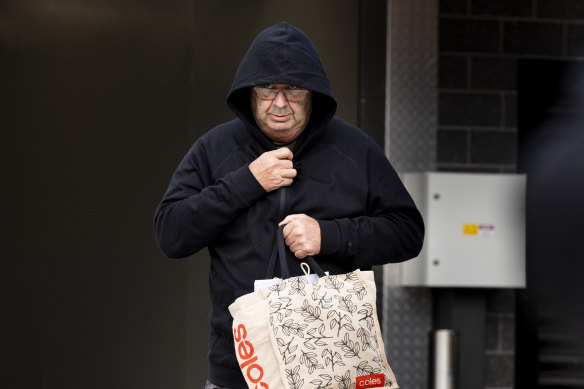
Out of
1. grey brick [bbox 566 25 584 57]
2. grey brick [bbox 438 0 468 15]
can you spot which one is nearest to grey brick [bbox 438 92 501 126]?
grey brick [bbox 438 0 468 15]

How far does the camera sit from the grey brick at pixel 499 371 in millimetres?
4621

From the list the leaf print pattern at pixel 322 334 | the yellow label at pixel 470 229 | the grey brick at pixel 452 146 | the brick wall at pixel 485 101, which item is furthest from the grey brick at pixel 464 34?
→ the leaf print pattern at pixel 322 334

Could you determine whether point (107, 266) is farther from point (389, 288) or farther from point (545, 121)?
point (545, 121)

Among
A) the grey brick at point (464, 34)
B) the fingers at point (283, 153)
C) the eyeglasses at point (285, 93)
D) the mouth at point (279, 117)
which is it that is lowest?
the fingers at point (283, 153)

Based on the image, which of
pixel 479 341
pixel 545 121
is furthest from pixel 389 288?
pixel 545 121

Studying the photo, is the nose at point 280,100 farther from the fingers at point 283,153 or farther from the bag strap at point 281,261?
the bag strap at point 281,261

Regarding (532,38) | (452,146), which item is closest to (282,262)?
(452,146)

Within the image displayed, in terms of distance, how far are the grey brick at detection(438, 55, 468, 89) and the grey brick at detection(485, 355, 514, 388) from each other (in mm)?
1414

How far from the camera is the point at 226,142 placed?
2596 millimetres

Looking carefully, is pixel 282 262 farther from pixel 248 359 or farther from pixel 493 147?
pixel 493 147

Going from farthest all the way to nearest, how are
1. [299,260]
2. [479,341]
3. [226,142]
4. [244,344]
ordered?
[479,341]
[226,142]
[299,260]
[244,344]

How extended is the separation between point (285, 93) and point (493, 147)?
2.37 metres

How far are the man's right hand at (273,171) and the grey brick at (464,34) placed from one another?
2417 millimetres

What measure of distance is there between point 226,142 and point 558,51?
270 centimetres
